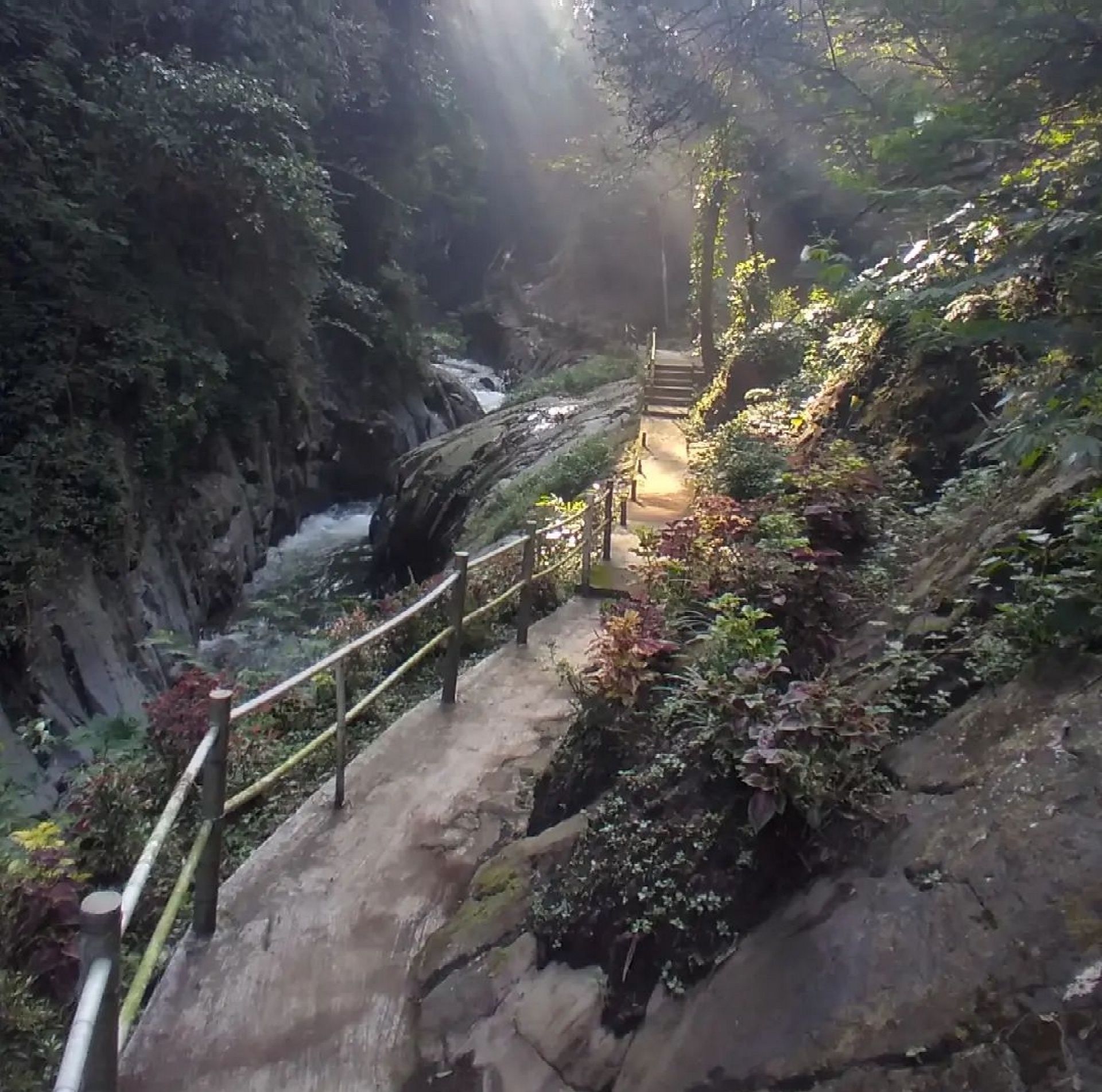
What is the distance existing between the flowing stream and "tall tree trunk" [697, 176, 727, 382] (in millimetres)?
8694

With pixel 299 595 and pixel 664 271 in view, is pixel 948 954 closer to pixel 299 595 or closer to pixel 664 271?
pixel 299 595

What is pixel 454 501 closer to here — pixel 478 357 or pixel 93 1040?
pixel 93 1040

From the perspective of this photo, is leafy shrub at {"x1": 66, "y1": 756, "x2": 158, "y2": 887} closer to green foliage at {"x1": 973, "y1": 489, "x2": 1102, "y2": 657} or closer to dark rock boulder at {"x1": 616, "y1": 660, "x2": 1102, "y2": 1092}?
dark rock boulder at {"x1": 616, "y1": 660, "x2": 1102, "y2": 1092}

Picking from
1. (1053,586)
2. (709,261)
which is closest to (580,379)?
(709,261)

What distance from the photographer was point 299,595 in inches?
639

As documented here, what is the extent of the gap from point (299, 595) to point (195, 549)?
3030 mm

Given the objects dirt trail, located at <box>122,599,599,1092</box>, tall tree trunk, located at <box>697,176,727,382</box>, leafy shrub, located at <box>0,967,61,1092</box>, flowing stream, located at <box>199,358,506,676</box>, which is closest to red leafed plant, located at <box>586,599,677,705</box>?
dirt trail, located at <box>122,599,599,1092</box>

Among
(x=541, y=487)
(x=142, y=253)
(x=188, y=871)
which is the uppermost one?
(x=142, y=253)

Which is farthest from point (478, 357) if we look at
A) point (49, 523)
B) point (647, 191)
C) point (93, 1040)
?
point (93, 1040)

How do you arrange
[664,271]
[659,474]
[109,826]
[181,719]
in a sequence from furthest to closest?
[664,271]
[659,474]
[181,719]
[109,826]

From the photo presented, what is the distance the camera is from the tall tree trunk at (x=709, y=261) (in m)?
19.0

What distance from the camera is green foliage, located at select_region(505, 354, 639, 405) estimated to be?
81.9ft

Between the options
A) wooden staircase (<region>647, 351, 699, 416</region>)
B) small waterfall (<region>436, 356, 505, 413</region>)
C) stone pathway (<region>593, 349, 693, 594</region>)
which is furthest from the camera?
small waterfall (<region>436, 356, 505, 413</region>)

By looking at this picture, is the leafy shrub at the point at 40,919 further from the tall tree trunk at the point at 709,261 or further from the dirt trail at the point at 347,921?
the tall tree trunk at the point at 709,261
